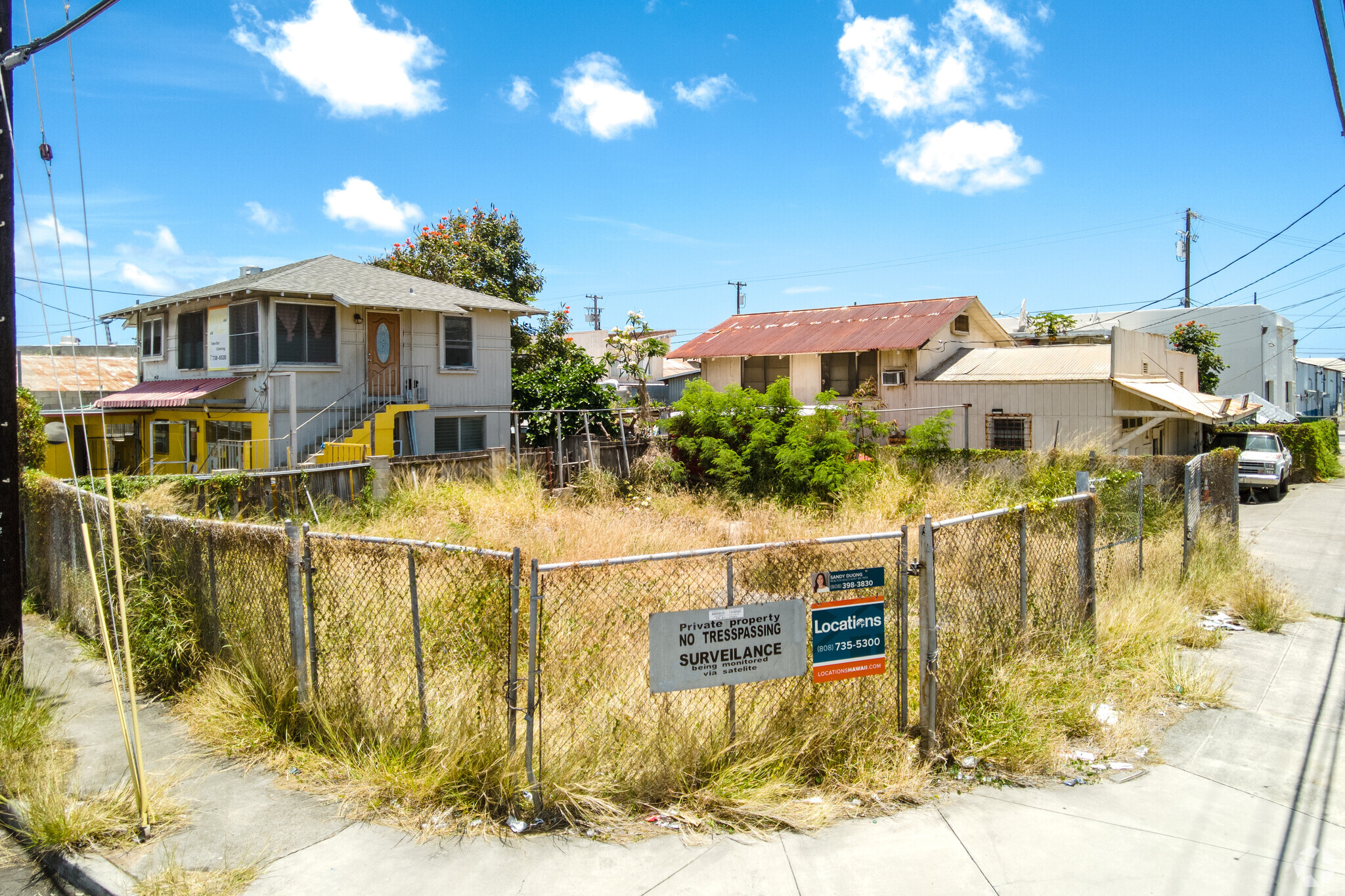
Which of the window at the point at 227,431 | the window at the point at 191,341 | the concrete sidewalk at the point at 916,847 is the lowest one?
the concrete sidewalk at the point at 916,847

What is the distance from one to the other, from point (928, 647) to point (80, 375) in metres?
28.7

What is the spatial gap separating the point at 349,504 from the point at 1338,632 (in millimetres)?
14005

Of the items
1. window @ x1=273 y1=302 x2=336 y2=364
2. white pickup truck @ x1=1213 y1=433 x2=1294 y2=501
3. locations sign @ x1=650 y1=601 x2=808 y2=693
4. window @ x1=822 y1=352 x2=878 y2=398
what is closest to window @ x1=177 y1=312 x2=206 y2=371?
window @ x1=273 y1=302 x2=336 y2=364

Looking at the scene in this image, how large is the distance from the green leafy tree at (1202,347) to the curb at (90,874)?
34690 mm

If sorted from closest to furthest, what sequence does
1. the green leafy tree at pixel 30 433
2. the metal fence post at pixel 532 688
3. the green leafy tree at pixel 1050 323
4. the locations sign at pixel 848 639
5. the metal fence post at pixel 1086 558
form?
the metal fence post at pixel 532 688, the locations sign at pixel 848 639, the metal fence post at pixel 1086 558, the green leafy tree at pixel 30 433, the green leafy tree at pixel 1050 323

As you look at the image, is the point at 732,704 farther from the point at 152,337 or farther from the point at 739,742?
the point at 152,337

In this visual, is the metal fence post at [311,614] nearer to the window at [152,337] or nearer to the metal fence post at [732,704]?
the metal fence post at [732,704]

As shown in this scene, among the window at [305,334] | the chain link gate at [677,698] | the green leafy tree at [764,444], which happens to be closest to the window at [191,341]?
the window at [305,334]

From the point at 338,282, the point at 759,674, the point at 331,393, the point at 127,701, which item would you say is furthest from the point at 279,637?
the point at 338,282

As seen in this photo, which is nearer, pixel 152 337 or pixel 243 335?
pixel 243 335

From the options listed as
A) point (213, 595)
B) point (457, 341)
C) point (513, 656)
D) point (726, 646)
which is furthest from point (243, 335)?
point (726, 646)

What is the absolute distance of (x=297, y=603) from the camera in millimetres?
5840

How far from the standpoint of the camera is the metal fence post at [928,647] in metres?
5.50

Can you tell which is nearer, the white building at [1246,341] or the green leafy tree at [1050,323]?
the green leafy tree at [1050,323]
